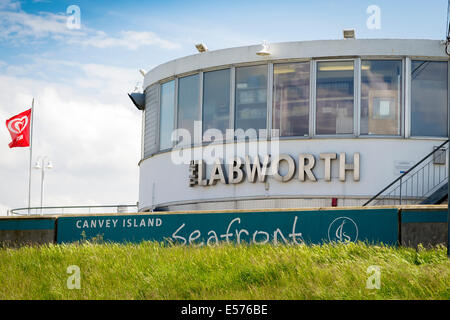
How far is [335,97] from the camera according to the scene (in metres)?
21.6

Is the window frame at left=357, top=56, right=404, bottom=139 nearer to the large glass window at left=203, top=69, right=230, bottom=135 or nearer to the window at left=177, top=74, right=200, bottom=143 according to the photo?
the large glass window at left=203, top=69, right=230, bottom=135

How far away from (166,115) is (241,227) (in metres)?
9.41

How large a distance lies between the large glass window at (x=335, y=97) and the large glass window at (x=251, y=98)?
61.3 inches

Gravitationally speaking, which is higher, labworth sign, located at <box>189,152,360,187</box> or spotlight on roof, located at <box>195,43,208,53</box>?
spotlight on roof, located at <box>195,43,208,53</box>

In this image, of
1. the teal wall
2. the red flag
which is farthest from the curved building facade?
the red flag

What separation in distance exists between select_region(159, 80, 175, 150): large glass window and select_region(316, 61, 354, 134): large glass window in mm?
4763

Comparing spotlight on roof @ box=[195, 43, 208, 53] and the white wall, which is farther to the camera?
spotlight on roof @ box=[195, 43, 208, 53]

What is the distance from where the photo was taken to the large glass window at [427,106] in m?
21.4

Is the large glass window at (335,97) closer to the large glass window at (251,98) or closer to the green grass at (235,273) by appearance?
the large glass window at (251,98)

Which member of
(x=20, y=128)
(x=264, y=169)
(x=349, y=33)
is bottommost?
(x=264, y=169)

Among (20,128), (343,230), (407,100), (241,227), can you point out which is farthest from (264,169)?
(20,128)

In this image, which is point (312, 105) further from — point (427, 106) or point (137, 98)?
point (137, 98)

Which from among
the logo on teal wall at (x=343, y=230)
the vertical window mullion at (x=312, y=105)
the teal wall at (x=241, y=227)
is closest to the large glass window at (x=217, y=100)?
the vertical window mullion at (x=312, y=105)

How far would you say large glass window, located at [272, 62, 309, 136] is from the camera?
2186 cm
